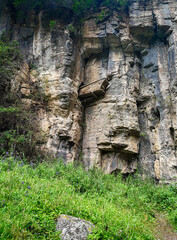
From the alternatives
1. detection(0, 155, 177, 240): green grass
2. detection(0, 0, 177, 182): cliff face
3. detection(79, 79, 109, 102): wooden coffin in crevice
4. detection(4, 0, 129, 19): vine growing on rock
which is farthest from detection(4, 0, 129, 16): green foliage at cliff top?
Answer: detection(0, 155, 177, 240): green grass

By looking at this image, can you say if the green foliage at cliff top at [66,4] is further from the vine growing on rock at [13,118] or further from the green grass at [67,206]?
the green grass at [67,206]

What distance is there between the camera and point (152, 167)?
8742mm

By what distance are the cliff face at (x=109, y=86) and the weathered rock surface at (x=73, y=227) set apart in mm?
4566

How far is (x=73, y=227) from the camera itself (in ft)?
11.2

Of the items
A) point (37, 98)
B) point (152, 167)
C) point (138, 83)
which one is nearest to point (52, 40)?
point (37, 98)

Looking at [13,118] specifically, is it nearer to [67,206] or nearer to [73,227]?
[67,206]

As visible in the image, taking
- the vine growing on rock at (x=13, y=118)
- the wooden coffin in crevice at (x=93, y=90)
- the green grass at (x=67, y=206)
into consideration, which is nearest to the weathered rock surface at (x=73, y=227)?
the green grass at (x=67, y=206)

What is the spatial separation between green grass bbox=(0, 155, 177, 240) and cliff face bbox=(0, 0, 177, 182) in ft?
7.84

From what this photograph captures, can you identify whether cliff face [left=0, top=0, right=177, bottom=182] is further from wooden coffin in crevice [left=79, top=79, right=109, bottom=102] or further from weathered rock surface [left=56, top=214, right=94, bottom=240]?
weathered rock surface [left=56, top=214, right=94, bottom=240]

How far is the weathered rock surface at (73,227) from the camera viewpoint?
3322mm

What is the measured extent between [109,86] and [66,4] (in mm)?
4786

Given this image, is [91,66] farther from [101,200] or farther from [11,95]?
[101,200]

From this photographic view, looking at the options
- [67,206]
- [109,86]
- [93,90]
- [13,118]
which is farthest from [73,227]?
[109,86]

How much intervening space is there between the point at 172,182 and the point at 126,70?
5459 mm
